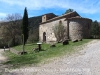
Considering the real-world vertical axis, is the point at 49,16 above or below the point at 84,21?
above

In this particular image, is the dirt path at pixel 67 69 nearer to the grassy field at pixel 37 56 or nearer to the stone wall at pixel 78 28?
the grassy field at pixel 37 56

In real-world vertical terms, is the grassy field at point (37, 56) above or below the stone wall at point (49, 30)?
below

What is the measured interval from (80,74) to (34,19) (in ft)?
198

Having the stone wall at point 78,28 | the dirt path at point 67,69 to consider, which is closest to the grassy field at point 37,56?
the dirt path at point 67,69

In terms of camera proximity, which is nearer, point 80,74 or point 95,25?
point 80,74

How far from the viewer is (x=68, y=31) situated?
102 feet

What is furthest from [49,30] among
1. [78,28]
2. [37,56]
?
[37,56]

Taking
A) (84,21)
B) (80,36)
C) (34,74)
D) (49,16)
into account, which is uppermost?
(49,16)

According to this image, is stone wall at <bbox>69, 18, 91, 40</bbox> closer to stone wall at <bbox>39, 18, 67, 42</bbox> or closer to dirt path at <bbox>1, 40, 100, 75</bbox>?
stone wall at <bbox>39, 18, 67, 42</bbox>

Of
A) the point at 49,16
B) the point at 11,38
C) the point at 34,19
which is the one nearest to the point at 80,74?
the point at 49,16

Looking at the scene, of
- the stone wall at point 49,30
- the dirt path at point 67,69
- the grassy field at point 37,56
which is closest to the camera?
the dirt path at point 67,69

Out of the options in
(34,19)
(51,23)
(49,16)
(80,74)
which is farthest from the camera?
(34,19)

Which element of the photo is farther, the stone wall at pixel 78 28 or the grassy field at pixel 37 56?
the stone wall at pixel 78 28

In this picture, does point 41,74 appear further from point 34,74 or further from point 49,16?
point 49,16
